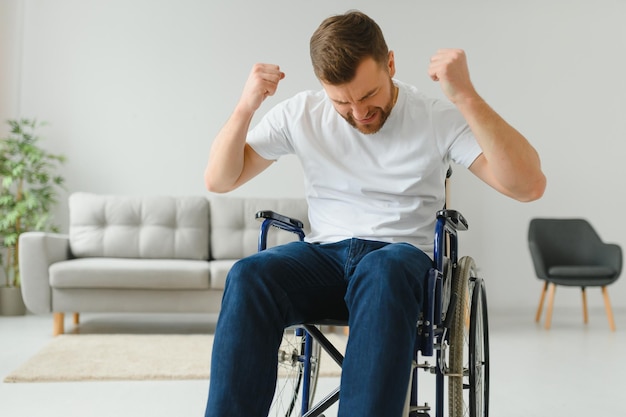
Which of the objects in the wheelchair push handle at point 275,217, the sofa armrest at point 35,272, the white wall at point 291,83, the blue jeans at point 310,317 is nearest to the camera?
the blue jeans at point 310,317

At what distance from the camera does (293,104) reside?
68.7 inches

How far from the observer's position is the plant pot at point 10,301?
15.4 feet

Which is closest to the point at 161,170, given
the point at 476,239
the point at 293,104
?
the point at 476,239

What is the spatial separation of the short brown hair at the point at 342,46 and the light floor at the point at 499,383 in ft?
4.14

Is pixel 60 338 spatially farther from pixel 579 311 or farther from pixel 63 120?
pixel 579 311

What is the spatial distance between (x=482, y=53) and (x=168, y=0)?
2276 mm

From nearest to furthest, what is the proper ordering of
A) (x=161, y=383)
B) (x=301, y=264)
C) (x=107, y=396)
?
(x=301, y=264)
(x=107, y=396)
(x=161, y=383)

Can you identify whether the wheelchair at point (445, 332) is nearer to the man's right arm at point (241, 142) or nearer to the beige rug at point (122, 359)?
the man's right arm at point (241, 142)

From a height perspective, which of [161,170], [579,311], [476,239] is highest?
[161,170]

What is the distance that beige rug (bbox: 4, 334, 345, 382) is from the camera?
289 cm

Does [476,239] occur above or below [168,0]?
below

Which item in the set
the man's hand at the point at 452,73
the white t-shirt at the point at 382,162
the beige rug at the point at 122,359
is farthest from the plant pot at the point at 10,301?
the man's hand at the point at 452,73

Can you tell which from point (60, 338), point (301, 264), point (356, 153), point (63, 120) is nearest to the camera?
point (301, 264)

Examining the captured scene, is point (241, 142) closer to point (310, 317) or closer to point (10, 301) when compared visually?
point (310, 317)
